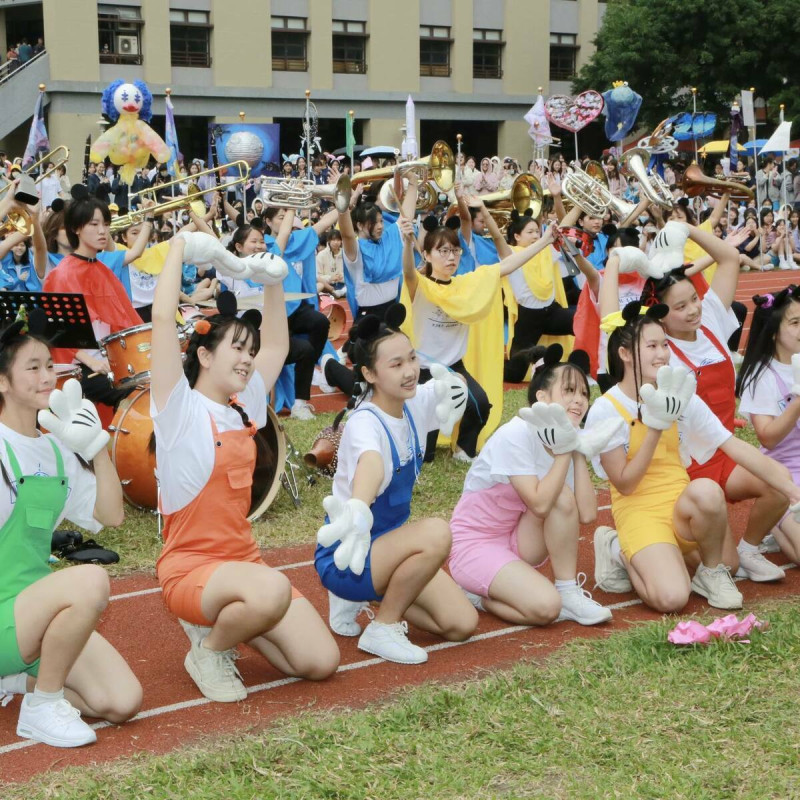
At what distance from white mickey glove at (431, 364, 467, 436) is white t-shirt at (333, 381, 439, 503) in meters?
0.03

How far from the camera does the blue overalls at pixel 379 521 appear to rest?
14.5ft

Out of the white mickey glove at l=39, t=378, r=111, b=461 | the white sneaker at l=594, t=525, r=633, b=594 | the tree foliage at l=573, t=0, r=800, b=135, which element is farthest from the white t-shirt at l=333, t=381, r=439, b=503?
the tree foliage at l=573, t=0, r=800, b=135

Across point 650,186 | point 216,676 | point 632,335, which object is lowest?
point 216,676

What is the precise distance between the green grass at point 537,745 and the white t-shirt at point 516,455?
815 millimetres

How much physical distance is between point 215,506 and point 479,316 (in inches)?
147

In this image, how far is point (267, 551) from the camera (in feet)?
19.4

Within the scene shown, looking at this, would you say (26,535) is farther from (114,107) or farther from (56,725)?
(114,107)

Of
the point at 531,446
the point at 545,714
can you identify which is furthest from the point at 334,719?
the point at 531,446

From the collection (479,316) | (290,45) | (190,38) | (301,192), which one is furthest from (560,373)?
(290,45)

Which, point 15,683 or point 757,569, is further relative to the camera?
point 757,569

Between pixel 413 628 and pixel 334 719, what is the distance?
3.47 feet

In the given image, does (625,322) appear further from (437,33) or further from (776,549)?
(437,33)

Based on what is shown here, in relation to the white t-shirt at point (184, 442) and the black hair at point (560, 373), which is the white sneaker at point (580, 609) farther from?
the white t-shirt at point (184, 442)

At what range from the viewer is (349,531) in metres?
3.75
